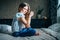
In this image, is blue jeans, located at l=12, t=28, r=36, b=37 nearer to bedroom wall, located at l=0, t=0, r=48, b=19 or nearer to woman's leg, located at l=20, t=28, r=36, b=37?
woman's leg, located at l=20, t=28, r=36, b=37

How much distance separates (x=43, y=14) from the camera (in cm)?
518

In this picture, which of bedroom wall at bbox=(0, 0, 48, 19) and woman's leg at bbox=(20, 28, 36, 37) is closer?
woman's leg at bbox=(20, 28, 36, 37)

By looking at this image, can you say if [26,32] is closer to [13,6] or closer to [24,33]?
[24,33]

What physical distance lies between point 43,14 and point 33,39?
3.09m

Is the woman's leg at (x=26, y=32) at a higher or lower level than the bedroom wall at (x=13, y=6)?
lower

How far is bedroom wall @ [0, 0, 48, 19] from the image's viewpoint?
5070 mm

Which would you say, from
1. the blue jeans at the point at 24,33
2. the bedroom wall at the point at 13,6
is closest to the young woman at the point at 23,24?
the blue jeans at the point at 24,33

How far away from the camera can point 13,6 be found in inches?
201

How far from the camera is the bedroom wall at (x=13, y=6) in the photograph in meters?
5.07

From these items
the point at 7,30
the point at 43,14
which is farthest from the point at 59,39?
the point at 43,14

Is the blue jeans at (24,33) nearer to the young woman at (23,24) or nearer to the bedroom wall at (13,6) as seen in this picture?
the young woman at (23,24)

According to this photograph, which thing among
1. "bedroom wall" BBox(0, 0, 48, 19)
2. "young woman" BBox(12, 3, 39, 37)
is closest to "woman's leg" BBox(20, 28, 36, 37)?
"young woman" BBox(12, 3, 39, 37)

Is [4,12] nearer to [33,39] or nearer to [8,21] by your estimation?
[8,21]

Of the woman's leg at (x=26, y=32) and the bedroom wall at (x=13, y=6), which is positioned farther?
the bedroom wall at (x=13, y=6)
